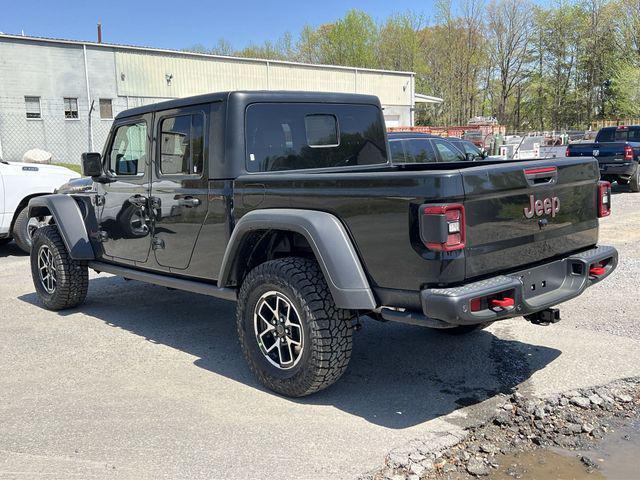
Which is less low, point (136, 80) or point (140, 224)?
point (136, 80)

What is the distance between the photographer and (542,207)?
12.5 feet

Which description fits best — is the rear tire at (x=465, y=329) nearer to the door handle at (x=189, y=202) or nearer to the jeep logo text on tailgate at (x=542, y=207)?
the jeep logo text on tailgate at (x=542, y=207)

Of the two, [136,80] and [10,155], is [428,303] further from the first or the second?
[136,80]

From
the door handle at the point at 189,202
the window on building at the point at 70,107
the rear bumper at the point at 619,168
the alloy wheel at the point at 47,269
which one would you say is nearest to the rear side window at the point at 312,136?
the door handle at the point at 189,202

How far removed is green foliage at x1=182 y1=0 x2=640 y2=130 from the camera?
181 feet

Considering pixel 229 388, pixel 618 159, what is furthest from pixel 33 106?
pixel 229 388

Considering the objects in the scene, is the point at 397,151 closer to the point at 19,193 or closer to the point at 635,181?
the point at 19,193

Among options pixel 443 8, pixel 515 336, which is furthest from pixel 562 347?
pixel 443 8

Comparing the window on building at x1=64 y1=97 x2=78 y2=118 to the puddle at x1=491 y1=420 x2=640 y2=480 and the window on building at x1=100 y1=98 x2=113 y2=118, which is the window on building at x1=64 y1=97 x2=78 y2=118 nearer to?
the window on building at x1=100 y1=98 x2=113 y2=118

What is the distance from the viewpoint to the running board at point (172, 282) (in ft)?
14.6

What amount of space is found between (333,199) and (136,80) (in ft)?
95.5

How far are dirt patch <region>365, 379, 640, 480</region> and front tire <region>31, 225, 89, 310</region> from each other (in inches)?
162

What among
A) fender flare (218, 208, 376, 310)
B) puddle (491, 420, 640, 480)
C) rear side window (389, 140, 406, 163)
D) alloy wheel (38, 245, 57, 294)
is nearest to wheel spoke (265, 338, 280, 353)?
fender flare (218, 208, 376, 310)

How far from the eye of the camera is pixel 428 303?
3287 mm
